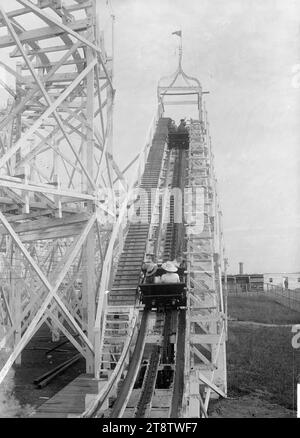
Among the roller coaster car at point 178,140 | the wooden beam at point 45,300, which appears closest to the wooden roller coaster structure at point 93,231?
the wooden beam at point 45,300

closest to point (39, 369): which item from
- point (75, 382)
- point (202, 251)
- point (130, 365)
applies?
point (75, 382)

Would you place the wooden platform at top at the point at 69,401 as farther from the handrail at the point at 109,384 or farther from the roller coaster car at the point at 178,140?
the roller coaster car at the point at 178,140

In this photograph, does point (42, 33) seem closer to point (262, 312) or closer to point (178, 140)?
point (178, 140)

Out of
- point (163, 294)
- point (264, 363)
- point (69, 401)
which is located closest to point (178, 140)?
point (264, 363)

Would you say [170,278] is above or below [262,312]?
above

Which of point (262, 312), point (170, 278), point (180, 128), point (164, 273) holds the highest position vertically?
point (180, 128)

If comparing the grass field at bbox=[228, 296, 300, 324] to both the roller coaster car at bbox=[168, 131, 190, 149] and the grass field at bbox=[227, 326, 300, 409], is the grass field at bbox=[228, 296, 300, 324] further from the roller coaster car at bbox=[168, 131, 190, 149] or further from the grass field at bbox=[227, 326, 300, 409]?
the roller coaster car at bbox=[168, 131, 190, 149]
